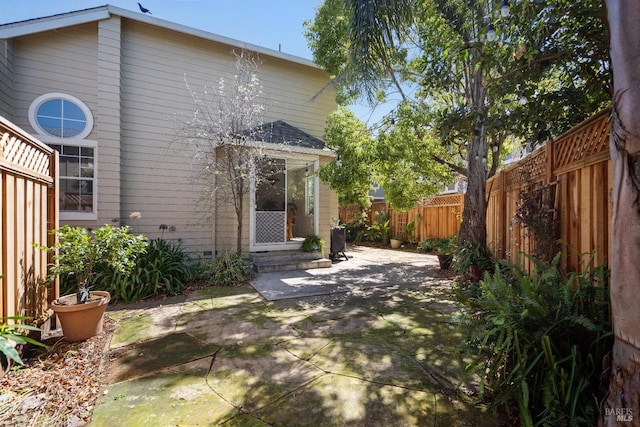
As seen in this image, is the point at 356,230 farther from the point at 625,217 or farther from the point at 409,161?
the point at 625,217

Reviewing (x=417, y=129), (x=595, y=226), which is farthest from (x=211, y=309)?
(x=417, y=129)

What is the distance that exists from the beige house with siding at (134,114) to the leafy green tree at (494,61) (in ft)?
11.7

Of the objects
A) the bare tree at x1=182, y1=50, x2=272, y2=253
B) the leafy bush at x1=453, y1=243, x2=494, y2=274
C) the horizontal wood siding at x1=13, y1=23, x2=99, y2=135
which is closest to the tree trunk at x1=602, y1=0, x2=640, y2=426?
the leafy bush at x1=453, y1=243, x2=494, y2=274

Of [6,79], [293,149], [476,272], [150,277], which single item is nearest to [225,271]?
[150,277]

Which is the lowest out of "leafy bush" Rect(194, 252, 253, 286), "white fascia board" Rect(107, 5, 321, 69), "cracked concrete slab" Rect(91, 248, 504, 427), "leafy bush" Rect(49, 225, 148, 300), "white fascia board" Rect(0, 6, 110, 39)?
"cracked concrete slab" Rect(91, 248, 504, 427)

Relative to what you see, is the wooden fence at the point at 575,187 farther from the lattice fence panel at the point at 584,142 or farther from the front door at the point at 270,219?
the front door at the point at 270,219

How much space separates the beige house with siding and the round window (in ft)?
0.06

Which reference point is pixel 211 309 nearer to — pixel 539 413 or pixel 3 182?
pixel 3 182

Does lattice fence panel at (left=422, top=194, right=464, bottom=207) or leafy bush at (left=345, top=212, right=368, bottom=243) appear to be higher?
lattice fence panel at (left=422, top=194, right=464, bottom=207)

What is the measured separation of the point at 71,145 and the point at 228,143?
350cm

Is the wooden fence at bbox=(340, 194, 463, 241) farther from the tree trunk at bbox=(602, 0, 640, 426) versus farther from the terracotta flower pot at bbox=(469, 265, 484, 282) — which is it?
the tree trunk at bbox=(602, 0, 640, 426)

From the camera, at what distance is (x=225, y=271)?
632 cm

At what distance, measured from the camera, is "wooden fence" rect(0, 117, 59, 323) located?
8.90 ft

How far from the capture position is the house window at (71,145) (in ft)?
20.6
